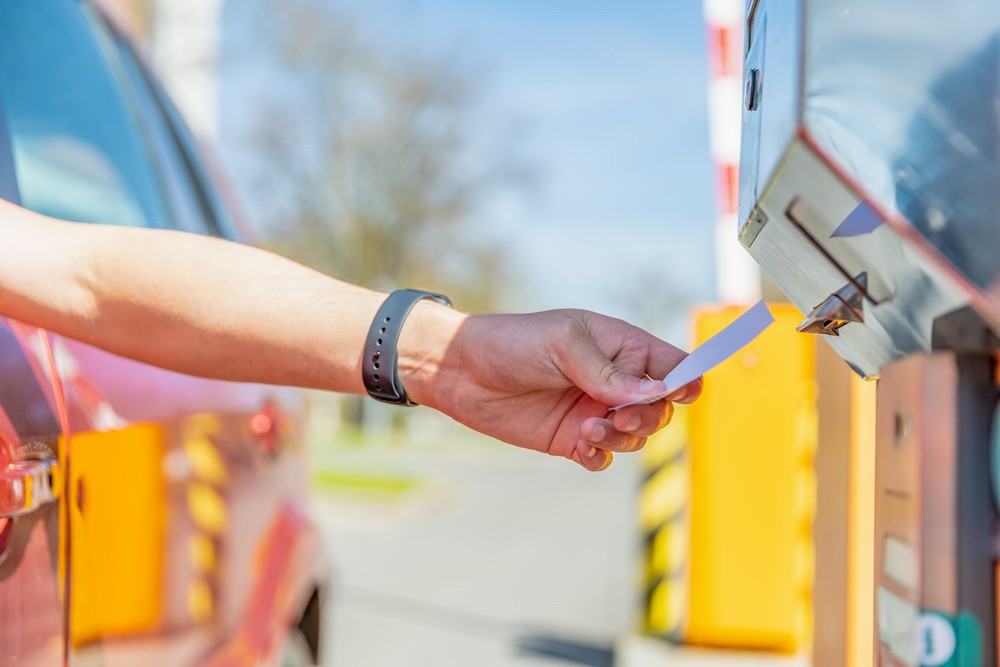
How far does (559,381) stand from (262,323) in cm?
37

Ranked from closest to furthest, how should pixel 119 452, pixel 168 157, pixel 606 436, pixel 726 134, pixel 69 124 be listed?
pixel 606 436 → pixel 119 452 → pixel 69 124 → pixel 168 157 → pixel 726 134

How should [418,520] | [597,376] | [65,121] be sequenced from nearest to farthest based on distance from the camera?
1. [597,376]
2. [65,121]
3. [418,520]

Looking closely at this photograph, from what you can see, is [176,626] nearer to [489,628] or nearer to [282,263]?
[282,263]

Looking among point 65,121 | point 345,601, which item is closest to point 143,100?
point 65,121

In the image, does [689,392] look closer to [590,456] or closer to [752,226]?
[590,456]

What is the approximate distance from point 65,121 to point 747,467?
8.63 feet

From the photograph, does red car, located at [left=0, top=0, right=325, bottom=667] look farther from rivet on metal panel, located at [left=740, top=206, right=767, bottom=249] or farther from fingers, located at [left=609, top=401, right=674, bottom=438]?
rivet on metal panel, located at [left=740, top=206, right=767, bottom=249]

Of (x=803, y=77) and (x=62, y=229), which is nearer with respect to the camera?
(x=803, y=77)

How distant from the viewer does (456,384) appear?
4.10ft

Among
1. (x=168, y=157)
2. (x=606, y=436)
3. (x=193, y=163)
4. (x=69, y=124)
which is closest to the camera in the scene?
(x=606, y=436)

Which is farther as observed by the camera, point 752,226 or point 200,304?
point 200,304

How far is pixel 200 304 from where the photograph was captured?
3.99 feet

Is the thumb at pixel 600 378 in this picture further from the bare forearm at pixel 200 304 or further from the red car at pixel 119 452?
the red car at pixel 119 452

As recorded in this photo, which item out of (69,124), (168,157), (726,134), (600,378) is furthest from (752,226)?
(726,134)
